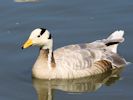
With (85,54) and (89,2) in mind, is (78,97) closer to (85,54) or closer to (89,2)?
(85,54)

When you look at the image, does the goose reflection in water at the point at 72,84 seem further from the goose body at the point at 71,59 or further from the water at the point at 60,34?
the goose body at the point at 71,59

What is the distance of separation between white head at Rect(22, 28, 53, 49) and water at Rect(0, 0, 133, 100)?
2.40 feet

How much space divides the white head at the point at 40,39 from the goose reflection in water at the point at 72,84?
0.71 metres

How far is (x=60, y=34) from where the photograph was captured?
43.9ft

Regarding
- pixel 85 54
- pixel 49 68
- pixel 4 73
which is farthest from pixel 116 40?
pixel 4 73

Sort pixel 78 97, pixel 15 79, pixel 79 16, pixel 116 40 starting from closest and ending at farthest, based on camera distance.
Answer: pixel 78 97, pixel 15 79, pixel 116 40, pixel 79 16

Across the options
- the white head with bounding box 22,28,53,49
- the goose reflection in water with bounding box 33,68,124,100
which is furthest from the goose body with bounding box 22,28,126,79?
the goose reflection in water with bounding box 33,68,124,100

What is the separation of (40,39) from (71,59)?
79 centimetres

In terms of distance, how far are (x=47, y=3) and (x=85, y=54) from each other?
3.39 metres

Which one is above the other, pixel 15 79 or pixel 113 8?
pixel 113 8

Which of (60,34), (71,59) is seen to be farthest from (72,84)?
(60,34)

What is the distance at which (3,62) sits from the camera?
12.3 m

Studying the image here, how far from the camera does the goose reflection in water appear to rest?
37.4 ft

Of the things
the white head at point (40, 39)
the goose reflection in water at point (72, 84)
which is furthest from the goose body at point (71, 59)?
the goose reflection in water at point (72, 84)
